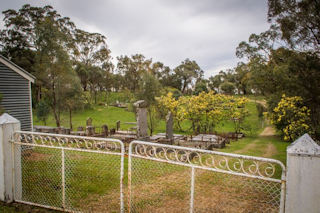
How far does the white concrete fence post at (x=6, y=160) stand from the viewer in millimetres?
4828

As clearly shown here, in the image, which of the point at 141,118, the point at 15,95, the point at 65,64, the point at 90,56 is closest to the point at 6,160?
the point at 15,95

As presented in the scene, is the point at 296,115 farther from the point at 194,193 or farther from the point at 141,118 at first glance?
the point at 141,118

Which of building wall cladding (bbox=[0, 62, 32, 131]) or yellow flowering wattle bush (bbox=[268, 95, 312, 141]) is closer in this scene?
yellow flowering wattle bush (bbox=[268, 95, 312, 141])

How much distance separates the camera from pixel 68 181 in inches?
252

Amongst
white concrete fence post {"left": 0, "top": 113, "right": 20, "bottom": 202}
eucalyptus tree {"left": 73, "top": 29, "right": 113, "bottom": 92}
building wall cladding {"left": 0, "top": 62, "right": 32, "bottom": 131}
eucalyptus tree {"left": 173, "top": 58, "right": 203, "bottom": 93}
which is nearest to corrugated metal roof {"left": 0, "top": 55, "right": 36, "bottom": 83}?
building wall cladding {"left": 0, "top": 62, "right": 32, "bottom": 131}

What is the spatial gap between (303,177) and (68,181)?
598 centimetres

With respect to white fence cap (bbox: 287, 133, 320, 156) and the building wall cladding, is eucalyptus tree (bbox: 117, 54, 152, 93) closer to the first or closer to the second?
the building wall cladding

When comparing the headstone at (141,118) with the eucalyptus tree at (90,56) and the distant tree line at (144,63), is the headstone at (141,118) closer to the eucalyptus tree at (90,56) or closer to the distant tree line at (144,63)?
the distant tree line at (144,63)

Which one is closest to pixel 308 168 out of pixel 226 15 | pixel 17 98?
pixel 226 15

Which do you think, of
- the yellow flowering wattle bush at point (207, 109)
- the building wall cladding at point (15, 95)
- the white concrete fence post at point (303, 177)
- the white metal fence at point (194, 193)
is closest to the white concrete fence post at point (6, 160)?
the white metal fence at point (194, 193)

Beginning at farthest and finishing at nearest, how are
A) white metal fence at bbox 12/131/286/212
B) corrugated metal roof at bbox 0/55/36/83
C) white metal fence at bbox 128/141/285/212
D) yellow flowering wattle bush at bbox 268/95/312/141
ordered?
corrugated metal roof at bbox 0/55/36/83 < yellow flowering wattle bush at bbox 268/95/312/141 < white metal fence at bbox 128/141/285/212 < white metal fence at bbox 12/131/286/212

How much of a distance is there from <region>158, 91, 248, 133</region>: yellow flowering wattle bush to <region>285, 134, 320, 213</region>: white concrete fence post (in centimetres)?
1425

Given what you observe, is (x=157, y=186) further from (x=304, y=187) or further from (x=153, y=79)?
(x=153, y=79)

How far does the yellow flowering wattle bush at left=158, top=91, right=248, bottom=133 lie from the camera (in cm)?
1734
